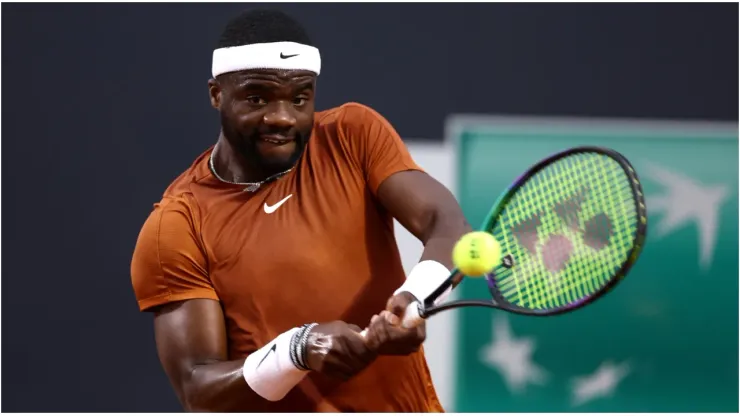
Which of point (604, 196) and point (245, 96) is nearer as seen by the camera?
point (604, 196)

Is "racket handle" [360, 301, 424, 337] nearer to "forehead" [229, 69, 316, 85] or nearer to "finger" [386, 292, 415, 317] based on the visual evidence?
"finger" [386, 292, 415, 317]

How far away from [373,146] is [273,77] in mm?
269

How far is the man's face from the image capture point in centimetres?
258

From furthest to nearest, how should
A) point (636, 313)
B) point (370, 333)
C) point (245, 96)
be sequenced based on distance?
point (636, 313)
point (245, 96)
point (370, 333)

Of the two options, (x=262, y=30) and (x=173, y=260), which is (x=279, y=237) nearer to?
(x=173, y=260)

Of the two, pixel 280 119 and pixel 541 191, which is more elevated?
pixel 280 119

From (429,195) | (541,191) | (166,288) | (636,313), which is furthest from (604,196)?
(636,313)

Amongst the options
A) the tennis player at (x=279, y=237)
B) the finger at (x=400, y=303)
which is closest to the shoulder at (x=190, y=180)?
the tennis player at (x=279, y=237)

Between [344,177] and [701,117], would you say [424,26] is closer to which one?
[701,117]

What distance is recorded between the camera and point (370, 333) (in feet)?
7.41

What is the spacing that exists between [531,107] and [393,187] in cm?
208

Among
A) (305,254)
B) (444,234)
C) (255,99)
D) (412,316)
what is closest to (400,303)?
(412,316)

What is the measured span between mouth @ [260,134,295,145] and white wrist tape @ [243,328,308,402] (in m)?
0.41

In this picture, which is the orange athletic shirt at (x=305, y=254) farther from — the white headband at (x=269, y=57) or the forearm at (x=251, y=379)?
the white headband at (x=269, y=57)
